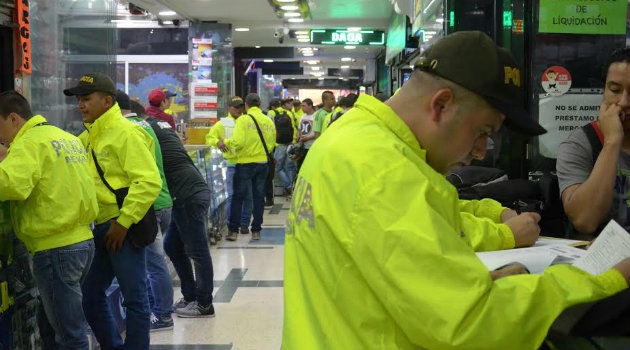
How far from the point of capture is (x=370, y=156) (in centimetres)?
114

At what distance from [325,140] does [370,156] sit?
16cm

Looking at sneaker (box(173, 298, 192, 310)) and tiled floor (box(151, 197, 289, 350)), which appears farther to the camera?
sneaker (box(173, 298, 192, 310))

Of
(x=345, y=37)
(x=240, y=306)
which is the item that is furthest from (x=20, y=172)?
(x=345, y=37)

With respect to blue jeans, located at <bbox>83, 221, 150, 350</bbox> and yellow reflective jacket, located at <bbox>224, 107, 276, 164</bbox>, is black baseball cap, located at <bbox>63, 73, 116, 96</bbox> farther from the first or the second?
yellow reflective jacket, located at <bbox>224, 107, 276, 164</bbox>

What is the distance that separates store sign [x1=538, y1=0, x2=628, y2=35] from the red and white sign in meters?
0.18

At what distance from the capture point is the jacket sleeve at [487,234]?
175 cm

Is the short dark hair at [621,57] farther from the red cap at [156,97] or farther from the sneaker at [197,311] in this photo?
the red cap at [156,97]

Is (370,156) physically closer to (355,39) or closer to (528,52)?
(528,52)

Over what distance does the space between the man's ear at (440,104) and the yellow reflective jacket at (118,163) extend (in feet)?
8.96

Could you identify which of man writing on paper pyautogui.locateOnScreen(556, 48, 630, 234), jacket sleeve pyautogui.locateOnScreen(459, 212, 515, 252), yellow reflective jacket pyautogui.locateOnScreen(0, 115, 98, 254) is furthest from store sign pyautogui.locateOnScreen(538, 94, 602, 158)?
yellow reflective jacket pyautogui.locateOnScreen(0, 115, 98, 254)

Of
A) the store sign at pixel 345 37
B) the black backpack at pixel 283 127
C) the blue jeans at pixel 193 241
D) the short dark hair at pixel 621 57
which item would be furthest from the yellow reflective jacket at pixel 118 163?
the store sign at pixel 345 37

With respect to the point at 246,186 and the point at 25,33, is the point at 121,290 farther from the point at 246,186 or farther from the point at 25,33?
the point at 246,186

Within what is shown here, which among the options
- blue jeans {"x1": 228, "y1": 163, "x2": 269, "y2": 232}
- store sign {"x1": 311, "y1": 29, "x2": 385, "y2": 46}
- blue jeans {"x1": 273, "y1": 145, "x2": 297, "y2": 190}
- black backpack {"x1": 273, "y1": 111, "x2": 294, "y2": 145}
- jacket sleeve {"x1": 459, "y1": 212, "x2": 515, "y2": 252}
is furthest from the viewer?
store sign {"x1": 311, "y1": 29, "x2": 385, "y2": 46}

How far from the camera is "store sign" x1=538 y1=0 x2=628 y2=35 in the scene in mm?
3084
